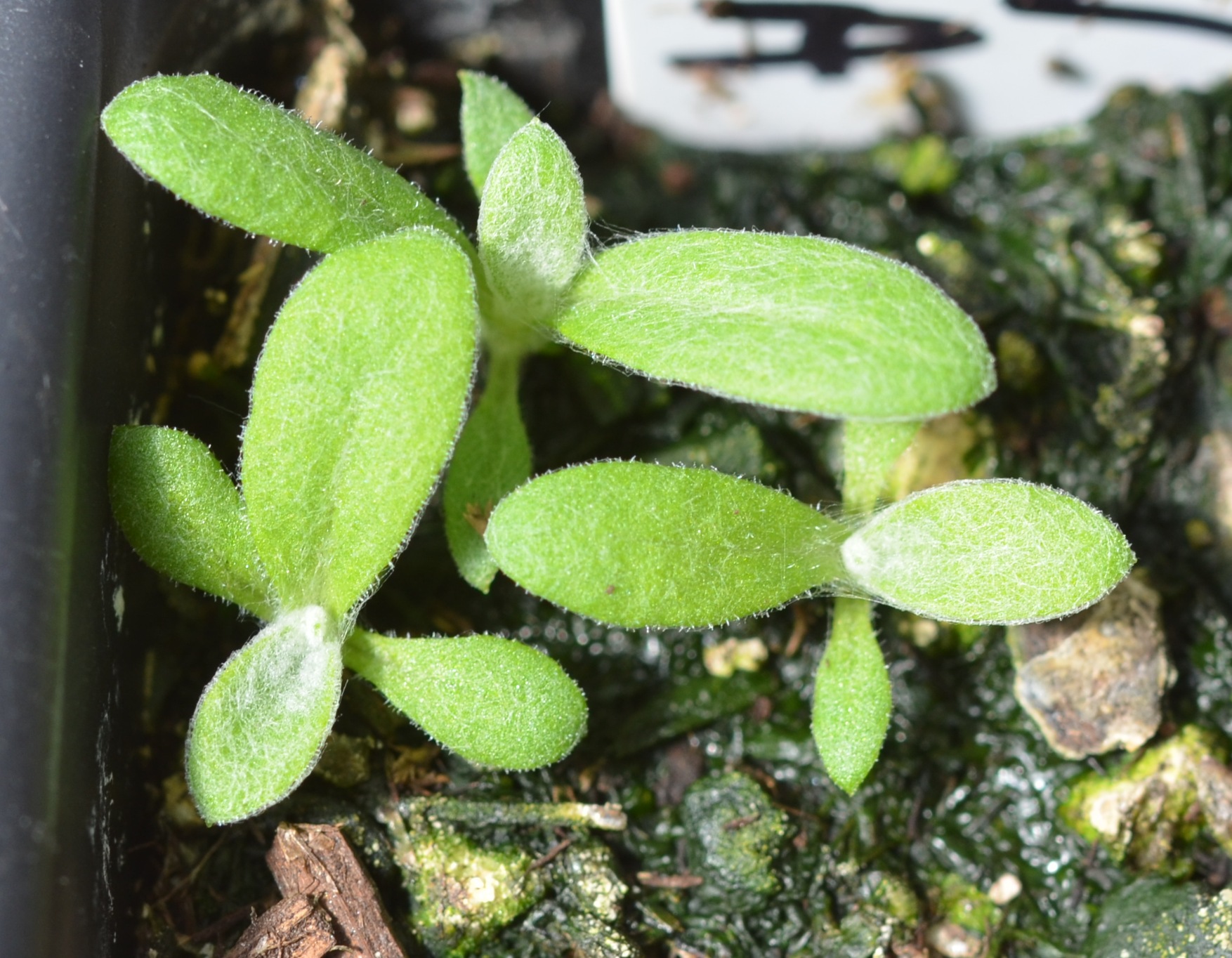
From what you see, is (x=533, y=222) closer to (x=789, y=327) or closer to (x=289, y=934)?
(x=789, y=327)

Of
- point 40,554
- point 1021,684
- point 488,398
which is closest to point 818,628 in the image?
point 1021,684

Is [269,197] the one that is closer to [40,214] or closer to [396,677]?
[40,214]

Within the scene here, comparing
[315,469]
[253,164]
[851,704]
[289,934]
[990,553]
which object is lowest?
[289,934]

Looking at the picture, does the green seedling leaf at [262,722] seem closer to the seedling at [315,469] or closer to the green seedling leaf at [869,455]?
the seedling at [315,469]

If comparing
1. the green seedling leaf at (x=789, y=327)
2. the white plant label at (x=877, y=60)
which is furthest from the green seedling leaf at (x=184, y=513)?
the white plant label at (x=877, y=60)

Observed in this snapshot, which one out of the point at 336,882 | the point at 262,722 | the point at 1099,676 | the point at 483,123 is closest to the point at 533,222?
the point at 483,123
